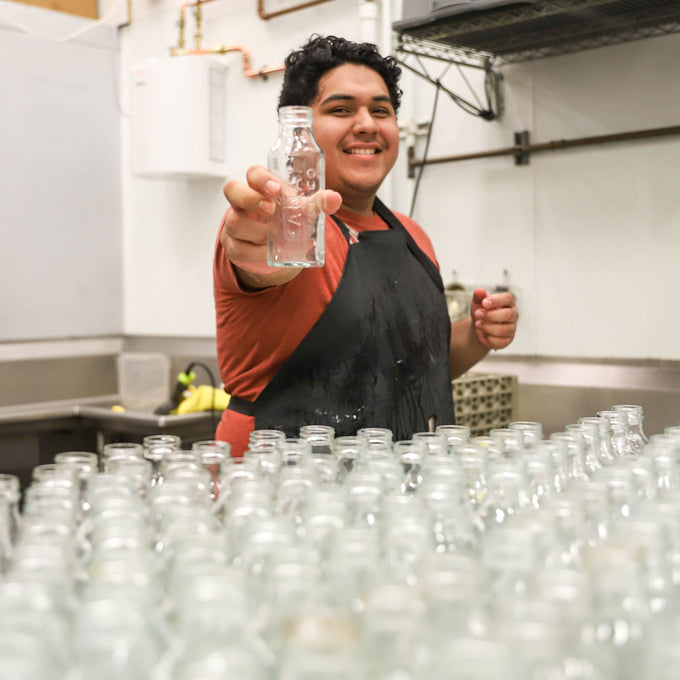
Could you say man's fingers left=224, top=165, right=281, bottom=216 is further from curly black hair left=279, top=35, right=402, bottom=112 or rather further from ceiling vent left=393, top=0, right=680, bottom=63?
ceiling vent left=393, top=0, right=680, bottom=63

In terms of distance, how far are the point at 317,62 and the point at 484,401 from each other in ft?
4.27

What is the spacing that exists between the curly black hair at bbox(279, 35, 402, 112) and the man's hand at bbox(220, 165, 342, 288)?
23.1 inches

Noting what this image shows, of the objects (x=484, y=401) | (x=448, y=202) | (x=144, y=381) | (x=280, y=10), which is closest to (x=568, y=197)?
(x=448, y=202)

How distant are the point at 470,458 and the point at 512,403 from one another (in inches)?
73.2

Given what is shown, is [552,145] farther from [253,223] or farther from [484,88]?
[253,223]

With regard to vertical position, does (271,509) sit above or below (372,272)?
below

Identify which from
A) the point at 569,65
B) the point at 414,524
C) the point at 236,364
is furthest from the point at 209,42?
the point at 414,524

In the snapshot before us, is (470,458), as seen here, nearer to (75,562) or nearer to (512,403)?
(75,562)

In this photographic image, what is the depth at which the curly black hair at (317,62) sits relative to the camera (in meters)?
1.97

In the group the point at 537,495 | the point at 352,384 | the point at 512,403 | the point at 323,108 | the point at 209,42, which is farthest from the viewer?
the point at 209,42

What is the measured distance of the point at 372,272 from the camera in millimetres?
1942

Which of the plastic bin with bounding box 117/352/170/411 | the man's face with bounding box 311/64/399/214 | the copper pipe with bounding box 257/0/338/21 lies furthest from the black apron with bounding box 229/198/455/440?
the plastic bin with bounding box 117/352/170/411

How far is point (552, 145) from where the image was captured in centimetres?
297

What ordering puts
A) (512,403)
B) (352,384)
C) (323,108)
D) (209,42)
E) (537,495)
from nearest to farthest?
(537,495)
(352,384)
(323,108)
(512,403)
(209,42)
